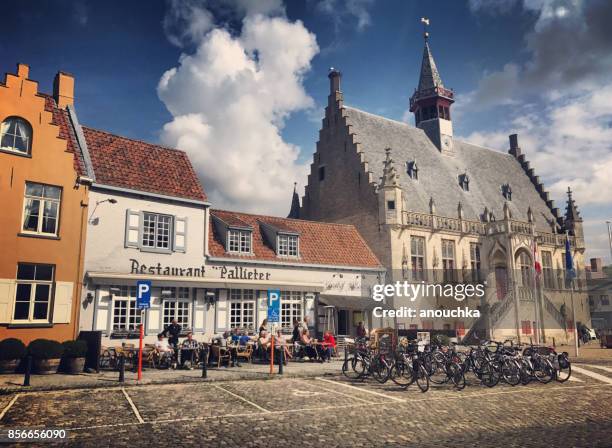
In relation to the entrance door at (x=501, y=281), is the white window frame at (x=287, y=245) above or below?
above

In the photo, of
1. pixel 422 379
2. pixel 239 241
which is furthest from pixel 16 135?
pixel 422 379

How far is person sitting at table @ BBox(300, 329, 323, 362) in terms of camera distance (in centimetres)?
1989

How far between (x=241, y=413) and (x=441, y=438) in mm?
4123

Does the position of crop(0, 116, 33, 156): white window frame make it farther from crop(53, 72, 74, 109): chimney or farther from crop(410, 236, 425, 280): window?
crop(410, 236, 425, 280): window

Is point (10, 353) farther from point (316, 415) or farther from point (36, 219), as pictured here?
point (316, 415)

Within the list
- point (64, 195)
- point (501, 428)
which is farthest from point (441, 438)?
point (64, 195)

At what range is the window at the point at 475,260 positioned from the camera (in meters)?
35.7

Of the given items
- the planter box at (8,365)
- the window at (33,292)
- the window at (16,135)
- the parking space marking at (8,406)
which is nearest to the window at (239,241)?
the window at (33,292)

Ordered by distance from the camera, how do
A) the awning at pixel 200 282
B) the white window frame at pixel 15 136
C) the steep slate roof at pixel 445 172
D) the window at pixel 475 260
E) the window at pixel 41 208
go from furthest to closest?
1. the steep slate roof at pixel 445 172
2. the window at pixel 475 260
3. the awning at pixel 200 282
4. the window at pixel 41 208
5. the white window frame at pixel 15 136

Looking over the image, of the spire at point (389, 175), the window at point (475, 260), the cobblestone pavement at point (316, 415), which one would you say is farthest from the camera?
the window at point (475, 260)

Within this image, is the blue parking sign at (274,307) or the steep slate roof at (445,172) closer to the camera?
the blue parking sign at (274,307)

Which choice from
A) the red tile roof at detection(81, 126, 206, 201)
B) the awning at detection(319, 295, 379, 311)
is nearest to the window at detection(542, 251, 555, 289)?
the awning at detection(319, 295, 379, 311)

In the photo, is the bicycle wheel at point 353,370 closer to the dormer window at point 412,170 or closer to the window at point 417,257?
the window at point 417,257

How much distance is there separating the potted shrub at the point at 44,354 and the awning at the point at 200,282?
12.3 feet
